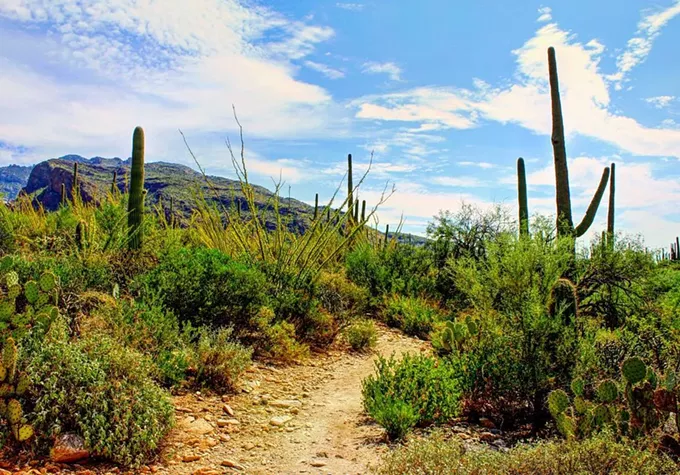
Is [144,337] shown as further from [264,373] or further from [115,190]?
[115,190]

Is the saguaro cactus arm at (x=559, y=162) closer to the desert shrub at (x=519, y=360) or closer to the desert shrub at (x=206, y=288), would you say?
the desert shrub at (x=519, y=360)

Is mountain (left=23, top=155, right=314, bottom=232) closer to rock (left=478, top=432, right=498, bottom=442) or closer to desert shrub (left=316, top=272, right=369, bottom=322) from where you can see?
desert shrub (left=316, top=272, right=369, bottom=322)

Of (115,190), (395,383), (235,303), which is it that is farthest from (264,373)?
(115,190)

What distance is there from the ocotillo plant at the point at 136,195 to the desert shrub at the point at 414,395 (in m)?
5.03

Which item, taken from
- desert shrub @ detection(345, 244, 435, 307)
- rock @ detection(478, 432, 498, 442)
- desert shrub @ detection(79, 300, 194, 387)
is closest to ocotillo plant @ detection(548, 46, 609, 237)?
desert shrub @ detection(345, 244, 435, 307)

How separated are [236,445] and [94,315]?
2121mm

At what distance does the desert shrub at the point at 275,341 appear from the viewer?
661 centimetres

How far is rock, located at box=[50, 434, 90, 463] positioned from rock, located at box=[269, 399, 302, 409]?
75.9 inches

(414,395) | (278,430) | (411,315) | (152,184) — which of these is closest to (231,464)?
(278,430)

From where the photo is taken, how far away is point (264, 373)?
6105mm

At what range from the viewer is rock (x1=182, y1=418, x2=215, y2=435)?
4.39 m

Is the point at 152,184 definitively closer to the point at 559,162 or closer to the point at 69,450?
the point at 559,162

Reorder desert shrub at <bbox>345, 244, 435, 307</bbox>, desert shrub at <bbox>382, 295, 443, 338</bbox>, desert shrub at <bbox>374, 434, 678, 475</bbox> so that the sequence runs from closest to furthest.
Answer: desert shrub at <bbox>374, 434, 678, 475</bbox>, desert shrub at <bbox>382, 295, 443, 338</bbox>, desert shrub at <bbox>345, 244, 435, 307</bbox>

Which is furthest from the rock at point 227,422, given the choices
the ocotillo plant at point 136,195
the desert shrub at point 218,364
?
the ocotillo plant at point 136,195
